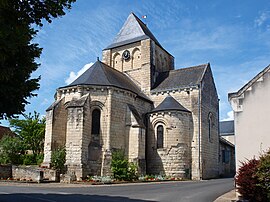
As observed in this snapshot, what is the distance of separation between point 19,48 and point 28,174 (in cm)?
1653

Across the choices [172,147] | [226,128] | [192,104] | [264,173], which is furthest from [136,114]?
[226,128]

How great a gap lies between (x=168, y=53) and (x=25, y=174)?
71.9 feet

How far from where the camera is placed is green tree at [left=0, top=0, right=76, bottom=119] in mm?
6618

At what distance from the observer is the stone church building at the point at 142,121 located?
2328 cm

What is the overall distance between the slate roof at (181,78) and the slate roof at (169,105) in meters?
1.53

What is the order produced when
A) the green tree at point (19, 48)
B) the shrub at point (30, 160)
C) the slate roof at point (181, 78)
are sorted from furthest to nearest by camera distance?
the slate roof at point (181, 78) → the shrub at point (30, 160) → the green tree at point (19, 48)

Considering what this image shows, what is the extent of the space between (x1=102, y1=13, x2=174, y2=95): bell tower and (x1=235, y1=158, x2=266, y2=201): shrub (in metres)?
20.5

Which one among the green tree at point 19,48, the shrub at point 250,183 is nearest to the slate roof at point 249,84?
the shrub at point 250,183

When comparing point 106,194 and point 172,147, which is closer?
point 106,194

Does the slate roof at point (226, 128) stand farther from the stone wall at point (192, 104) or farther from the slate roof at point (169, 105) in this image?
the slate roof at point (169, 105)

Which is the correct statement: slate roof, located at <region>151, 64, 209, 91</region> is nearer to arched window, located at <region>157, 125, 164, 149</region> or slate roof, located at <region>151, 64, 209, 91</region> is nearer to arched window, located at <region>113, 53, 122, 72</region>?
arched window, located at <region>157, 125, 164, 149</region>

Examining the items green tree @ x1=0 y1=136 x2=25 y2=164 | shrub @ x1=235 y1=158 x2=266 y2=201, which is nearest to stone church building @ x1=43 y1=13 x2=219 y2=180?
green tree @ x1=0 y1=136 x2=25 y2=164

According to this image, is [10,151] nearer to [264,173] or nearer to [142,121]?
[142,121]

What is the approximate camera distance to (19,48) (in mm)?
7734
